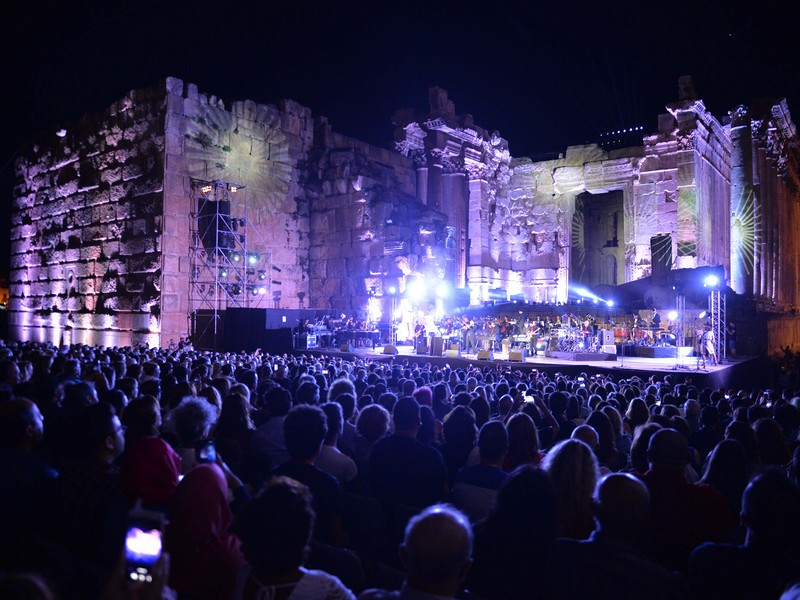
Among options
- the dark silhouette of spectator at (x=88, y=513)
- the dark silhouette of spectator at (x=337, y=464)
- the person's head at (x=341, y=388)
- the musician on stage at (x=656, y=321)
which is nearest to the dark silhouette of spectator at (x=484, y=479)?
the dark silhouette of spectator at (x=337, y=464)

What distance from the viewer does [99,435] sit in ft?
11.6

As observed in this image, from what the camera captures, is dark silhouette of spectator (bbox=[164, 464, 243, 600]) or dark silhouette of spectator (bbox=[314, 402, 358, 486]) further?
dark silhouette of spectator (bbox=[314, 402, 358, 486])

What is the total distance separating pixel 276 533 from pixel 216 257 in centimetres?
2304

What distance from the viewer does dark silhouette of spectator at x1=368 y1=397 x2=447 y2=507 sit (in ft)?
13.0

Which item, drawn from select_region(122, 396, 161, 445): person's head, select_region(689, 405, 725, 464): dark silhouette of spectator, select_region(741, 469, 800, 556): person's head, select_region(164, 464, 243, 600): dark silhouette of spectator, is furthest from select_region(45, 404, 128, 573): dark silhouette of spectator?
select_region(689, 405, 725, 464): dark silhouette of spectator

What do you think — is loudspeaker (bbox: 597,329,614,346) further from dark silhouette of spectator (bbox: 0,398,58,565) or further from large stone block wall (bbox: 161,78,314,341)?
dark silhouette of spectator (bbox: 0,398,58,565)

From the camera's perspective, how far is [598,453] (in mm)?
5270

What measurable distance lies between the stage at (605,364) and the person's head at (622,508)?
542 inches

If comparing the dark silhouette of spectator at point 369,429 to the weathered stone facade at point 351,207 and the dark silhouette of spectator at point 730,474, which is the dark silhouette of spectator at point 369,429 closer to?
the dark silhouette of spectator at point 730,474

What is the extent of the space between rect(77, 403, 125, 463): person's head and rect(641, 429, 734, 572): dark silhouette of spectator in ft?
10.9

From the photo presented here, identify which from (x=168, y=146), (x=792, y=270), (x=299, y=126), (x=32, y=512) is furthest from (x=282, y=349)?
(x=792, y=270)

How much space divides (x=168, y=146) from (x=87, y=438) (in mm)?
22575

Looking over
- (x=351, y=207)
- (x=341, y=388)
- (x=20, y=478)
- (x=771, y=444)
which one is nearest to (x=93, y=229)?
(x=351, y=207)

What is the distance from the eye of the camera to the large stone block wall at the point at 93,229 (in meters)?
24.0
